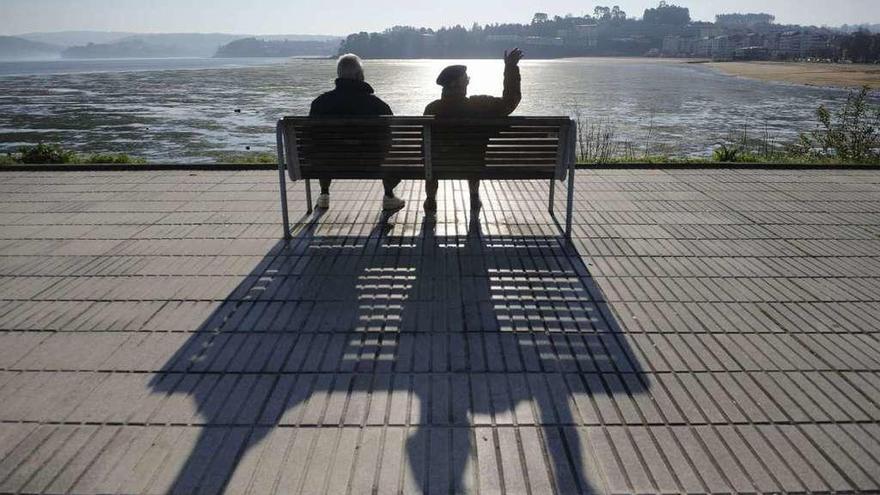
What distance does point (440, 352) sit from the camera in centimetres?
335

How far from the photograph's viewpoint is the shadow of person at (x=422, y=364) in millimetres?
2533

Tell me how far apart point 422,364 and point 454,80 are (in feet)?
10.1

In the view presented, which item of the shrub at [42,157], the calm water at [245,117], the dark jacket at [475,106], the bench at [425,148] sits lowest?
the calm water at [245,117]

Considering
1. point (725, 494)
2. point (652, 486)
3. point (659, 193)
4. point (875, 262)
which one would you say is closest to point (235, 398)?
point (652, 486)

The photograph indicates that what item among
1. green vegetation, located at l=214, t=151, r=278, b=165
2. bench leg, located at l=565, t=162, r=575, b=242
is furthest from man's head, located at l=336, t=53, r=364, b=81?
green vegetation, located at l=214, t=151, r=278, b=165

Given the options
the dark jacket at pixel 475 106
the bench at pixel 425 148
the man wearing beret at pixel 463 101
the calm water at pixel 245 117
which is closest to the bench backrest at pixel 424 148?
the bench at pixel 425 148

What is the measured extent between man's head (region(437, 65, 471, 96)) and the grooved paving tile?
3.73 feet

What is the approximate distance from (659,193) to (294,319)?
4631 millimetres

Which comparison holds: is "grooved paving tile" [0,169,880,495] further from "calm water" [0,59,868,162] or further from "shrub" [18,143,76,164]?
"calm water" [0,59,868,162]

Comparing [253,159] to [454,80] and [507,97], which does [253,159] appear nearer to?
[454,80]

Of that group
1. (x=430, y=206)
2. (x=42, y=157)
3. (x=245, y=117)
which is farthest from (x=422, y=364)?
(x=245, y=117)

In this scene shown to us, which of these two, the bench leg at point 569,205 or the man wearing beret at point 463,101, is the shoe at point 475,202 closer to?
the man wearing beret at point 463,101

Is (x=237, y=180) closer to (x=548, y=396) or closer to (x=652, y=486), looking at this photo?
(x=548, y=396)

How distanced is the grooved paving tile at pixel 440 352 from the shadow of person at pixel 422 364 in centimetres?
1
